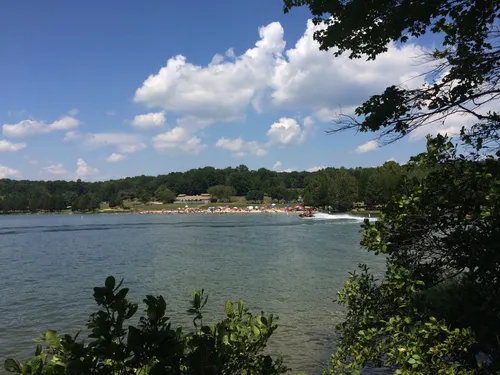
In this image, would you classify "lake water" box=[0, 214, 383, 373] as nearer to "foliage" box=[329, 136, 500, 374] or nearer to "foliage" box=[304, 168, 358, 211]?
"foliage" box=[329, 136, 500, 374]

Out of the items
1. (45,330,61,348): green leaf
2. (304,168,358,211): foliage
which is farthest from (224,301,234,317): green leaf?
(304,168,358,211): foliage

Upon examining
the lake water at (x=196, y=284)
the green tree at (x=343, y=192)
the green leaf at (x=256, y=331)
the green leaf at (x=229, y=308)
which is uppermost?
the green tree at (x=343, y=192)

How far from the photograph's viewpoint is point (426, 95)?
19.1 ft

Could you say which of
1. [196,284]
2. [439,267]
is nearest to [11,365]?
[439,267]

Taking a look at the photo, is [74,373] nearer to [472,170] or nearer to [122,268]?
[472,170]

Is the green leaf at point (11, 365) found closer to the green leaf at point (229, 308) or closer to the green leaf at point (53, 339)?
the green leaf at point (53, 339)

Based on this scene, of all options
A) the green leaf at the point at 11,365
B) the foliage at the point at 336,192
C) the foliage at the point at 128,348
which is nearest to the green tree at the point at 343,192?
the foliage at the point at 336,192

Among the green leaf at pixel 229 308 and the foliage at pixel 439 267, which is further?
the foliage at pixel 439 267

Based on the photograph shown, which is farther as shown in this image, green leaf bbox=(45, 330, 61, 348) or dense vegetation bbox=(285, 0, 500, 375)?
dense vegetation bbox=(285, 0, 500, 375)

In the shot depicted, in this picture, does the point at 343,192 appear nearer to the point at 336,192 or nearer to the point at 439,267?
the point at 336,192

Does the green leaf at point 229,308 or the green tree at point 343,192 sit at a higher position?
the green tree at point 343,192

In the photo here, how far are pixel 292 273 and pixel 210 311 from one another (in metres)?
11.5

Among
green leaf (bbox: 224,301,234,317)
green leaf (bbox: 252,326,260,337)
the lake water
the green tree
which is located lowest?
the lake water

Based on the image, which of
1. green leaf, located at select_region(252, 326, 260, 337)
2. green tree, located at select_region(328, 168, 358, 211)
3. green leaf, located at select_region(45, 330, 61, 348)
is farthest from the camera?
green tree, located at select_region(328, 168, 358, 211)
